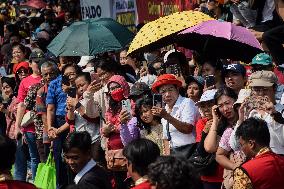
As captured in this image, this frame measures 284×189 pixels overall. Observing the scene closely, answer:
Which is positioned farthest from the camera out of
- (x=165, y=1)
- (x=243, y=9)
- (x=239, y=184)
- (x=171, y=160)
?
(x=165, y=1)

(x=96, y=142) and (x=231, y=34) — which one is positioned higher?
(x=231, y=34)

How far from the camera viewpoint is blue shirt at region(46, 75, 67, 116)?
1073 cm

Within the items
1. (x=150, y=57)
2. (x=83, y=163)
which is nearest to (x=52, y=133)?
(x=150, y=57)

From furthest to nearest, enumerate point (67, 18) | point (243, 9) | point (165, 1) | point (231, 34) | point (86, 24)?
point (67, 18)
point (165, 1)
point (86, 24)
point (243, 9)
point (231, 34)

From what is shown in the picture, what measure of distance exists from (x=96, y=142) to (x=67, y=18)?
15.3 m

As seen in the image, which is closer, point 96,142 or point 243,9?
point 96,142

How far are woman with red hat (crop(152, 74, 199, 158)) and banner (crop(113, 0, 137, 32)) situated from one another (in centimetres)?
473

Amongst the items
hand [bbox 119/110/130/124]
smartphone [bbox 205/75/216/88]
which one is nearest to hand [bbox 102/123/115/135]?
hand [bbox 119/110/130/124]

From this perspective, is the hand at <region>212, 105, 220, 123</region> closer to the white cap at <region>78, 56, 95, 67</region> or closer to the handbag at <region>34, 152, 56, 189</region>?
the handbag at <region>34, 152, 56, 189</region>

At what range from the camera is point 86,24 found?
1185 cm

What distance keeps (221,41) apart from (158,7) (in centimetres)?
324

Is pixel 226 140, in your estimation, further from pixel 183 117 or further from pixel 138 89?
pixel 138 89

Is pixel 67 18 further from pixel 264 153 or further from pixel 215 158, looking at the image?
pixel 264 153

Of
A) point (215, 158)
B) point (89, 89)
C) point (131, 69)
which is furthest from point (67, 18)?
point (215, 158)
